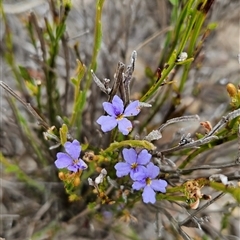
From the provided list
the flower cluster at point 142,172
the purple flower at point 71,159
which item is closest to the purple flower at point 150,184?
the flower cluster at point 142,172

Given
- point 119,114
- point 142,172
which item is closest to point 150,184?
point 142,172

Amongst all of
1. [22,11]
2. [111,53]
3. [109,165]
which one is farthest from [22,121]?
[22,11]

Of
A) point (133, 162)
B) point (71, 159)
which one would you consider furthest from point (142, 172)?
point (71, 159)

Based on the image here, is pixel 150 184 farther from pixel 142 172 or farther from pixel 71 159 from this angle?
pixel 71 159

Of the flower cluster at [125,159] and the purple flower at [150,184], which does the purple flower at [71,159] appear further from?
the purple flower at [150,184]

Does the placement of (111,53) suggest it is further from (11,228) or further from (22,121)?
(11,228)
